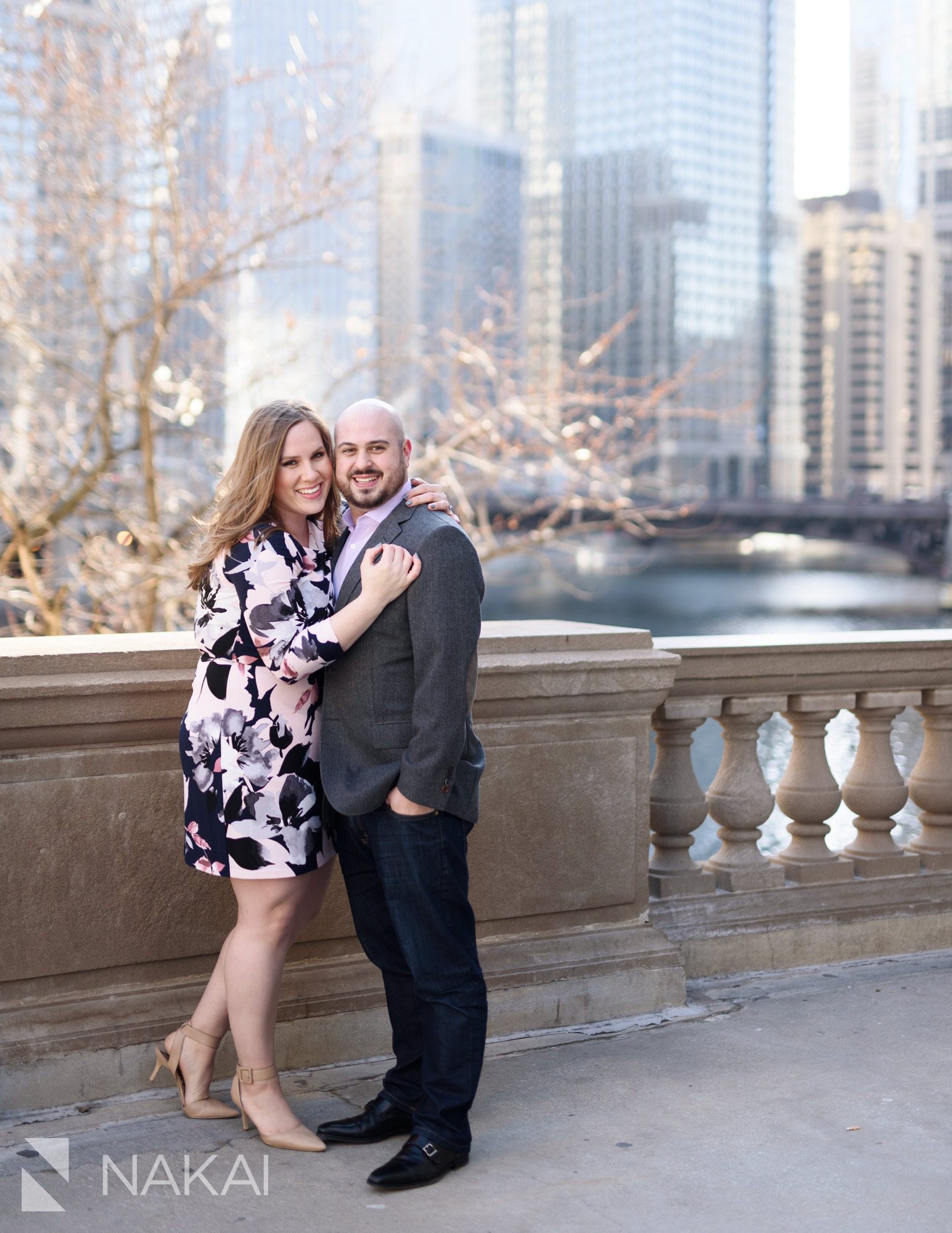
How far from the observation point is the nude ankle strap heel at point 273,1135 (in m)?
3.03

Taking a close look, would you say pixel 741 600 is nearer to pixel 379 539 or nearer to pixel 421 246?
pixel 421 246

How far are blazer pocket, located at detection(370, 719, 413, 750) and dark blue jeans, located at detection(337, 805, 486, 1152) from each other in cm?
14

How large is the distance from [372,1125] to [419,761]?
34.9 inches

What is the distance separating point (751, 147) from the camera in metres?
101

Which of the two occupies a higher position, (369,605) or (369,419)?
(369,419)

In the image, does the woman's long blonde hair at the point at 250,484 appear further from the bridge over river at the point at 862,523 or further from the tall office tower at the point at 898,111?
the tall office tower at the point at 898,111

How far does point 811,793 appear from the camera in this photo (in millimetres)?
4438

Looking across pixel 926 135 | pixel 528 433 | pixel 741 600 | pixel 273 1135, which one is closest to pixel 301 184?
pixel 528 433

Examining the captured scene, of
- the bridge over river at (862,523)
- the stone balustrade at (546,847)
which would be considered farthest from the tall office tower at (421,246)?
the bridge over river at (862,523)

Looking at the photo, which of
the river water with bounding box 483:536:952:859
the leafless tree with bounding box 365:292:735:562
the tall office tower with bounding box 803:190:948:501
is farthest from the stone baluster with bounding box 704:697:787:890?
the tall office tower with bounding box 803:190:948:501

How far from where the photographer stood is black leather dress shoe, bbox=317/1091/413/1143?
10.1 feet

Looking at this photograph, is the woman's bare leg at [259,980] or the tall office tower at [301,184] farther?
the tall office tower at [301,184]

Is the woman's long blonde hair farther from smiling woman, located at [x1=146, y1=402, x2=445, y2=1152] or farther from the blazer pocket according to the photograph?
the blazer pocket

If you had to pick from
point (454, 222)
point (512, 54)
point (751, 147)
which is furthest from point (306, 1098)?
point (751, 147)
